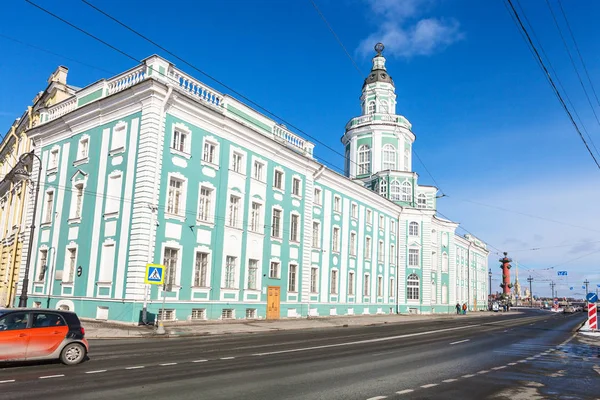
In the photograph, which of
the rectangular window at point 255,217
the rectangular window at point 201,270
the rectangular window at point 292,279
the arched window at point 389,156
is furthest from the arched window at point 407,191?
the rectangular window at point 201,270

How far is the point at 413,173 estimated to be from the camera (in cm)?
5988

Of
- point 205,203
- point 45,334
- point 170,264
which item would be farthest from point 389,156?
point 45,334

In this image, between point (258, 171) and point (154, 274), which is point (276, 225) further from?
point (154, 274)

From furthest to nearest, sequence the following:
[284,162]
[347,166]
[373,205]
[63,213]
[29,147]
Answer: [347,166] < [373,205] < [29,147] < [284,162] < [63,213]

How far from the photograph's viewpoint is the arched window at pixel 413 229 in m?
59.2

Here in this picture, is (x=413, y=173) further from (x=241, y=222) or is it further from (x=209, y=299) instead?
(x=209, y=299)

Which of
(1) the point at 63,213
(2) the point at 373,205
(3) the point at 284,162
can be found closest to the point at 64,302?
(1) the point at 63,213

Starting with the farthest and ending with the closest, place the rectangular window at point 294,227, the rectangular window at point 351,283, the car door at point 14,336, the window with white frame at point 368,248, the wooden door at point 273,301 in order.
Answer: the window with white frame at point 368,248
the rectangular window at point 351,283
the rectangular window at point 294,227
the wooden door at point 273,301
the car door at point 14,336

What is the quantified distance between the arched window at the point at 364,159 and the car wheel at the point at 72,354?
50.7 m

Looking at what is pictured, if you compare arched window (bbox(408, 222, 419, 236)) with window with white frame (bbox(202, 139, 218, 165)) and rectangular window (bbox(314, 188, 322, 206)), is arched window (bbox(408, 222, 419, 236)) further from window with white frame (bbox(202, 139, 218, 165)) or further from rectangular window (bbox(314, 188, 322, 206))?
window with white frame (bbox(202, 139, 218, 165))

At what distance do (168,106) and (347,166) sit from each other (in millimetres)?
40426

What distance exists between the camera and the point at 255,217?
108 ft

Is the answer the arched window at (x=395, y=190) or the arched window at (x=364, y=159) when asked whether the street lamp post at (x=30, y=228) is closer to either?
the arched window at (x=364, y=159)

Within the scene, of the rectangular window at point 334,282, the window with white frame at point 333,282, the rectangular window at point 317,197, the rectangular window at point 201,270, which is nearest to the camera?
the rectangular window at point 201,270
